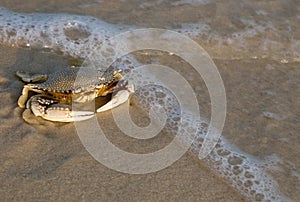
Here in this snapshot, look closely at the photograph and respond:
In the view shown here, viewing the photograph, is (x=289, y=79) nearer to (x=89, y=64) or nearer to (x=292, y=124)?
(x=292, y=124)

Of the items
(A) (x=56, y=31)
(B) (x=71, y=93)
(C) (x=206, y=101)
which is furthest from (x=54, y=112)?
(A) (x=56, y=31)

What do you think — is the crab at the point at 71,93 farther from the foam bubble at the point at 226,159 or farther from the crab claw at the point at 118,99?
the foam bubble at the point at 226,159

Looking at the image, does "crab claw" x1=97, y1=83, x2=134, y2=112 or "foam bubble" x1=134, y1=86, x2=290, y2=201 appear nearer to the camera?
"foam bubble" x1=134, y1=86, x2=290, y2=201

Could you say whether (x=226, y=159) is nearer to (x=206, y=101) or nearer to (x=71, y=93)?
(x=206, y=101)

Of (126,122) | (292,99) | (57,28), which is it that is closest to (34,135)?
(126,122)

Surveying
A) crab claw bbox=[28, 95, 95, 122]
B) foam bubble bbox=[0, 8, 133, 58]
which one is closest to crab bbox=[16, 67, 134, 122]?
crab claw bbox=[28, 95, 95, 122]

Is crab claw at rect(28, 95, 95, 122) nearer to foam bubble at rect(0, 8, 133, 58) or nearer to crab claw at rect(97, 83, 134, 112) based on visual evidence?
crab claw at rect(97, 83, 134, 112)

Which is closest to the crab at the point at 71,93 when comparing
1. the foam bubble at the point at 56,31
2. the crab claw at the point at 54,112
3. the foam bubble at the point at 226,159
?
the crab claw at the point at 54,112
